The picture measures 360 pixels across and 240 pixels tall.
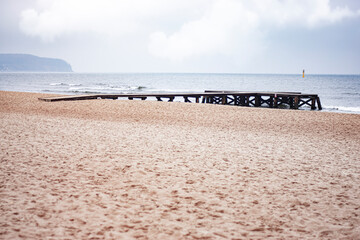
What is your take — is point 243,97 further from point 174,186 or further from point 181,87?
point 181,87

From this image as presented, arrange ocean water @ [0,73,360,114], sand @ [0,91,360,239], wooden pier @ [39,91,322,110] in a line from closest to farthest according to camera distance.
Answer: sand @ [0,91,360,239], wooden pier @ [39,91,322,110], ocean water @ [0,73,360,114]

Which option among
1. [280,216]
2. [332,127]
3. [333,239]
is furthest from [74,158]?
[332,127]

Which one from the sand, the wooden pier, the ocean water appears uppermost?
the ocean water

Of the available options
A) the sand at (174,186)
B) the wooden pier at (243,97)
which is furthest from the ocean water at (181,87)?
the sand at (174,186)

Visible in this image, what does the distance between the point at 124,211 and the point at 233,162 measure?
3162 mm

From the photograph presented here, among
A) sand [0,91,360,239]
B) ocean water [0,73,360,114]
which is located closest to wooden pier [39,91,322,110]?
ocean water [0,73,360,114]

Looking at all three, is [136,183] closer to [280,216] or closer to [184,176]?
[184,176]

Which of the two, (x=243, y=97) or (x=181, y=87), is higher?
(x=181, y=87)

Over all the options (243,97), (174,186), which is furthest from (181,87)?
(174,186)

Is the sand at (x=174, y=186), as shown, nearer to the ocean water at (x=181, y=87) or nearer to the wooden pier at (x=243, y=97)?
the wooden pier at (x=243, y=97)

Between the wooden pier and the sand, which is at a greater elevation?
the wooden pier

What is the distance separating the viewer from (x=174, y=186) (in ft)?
14.9

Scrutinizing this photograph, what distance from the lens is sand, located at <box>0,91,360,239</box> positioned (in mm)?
3244

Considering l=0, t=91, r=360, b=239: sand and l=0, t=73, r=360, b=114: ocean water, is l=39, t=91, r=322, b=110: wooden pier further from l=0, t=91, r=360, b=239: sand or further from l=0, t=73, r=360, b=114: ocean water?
l=0, t=91, r=360, b=239: sand
